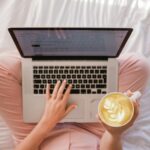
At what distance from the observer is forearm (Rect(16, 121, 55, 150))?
1026 mm

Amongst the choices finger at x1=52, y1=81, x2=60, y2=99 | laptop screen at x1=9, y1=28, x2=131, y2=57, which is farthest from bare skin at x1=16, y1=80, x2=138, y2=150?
laptop screen at x1=9, y1=28, x2=131, y2=57

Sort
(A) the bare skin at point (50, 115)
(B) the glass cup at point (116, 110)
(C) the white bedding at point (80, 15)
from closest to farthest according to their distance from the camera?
(B) the glass cup at point (116, 110), (A) the bare skin at point (50, 115), (C) the white bedding at point (80, 15)

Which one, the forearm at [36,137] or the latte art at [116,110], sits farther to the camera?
the forearm at [36,137]

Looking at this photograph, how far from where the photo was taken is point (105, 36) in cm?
101

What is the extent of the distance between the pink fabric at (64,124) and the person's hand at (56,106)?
99 mm

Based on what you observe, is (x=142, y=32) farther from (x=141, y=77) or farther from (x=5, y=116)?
(x=5, y=116)

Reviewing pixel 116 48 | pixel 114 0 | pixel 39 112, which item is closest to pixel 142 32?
pixel 114 0

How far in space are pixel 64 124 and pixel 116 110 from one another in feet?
1.34

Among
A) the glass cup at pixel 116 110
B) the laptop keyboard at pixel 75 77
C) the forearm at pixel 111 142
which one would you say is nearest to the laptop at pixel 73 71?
the laptop keyboard at pixel 75 77

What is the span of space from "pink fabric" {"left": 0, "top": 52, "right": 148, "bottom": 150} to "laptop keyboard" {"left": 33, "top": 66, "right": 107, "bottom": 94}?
2.6 inches

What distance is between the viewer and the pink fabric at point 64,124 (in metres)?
1.09

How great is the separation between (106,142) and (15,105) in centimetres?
33

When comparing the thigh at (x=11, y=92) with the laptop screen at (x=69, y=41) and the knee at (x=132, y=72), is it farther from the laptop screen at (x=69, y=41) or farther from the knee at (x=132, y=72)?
the knee at (x=132, y=72)

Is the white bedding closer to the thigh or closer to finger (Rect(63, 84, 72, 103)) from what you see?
the thigh
